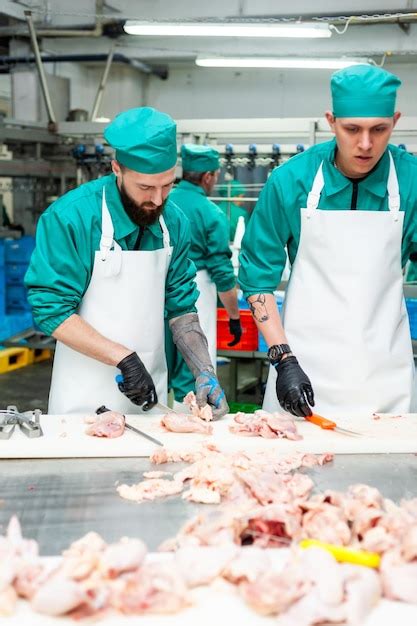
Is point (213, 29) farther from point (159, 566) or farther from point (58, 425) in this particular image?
point (159, 566)

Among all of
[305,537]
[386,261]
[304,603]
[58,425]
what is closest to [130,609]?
[304,603]

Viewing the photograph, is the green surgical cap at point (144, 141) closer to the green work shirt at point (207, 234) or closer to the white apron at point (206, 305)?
the green work shirt at point (207, 234)

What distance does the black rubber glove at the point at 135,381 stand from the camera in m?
2.59

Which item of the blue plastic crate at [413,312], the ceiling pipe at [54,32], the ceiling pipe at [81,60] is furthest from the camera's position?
the ceiling pipe at [81,60]

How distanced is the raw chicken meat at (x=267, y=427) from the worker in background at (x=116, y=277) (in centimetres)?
19

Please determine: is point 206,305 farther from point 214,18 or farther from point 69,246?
point 214,18

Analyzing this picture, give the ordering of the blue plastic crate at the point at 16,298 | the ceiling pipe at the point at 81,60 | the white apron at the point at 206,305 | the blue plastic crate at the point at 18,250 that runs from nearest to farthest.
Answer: the white apron at the point at 206,305 → the blue plastic crate at the point at 18,250 → the blue plastic crate at the point at 16,298 → the ceiling pipe at the point at 81,60

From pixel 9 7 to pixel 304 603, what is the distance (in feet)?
30.5

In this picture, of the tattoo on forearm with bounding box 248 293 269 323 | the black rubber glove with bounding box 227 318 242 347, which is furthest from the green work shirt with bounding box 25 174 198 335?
the black rubber glove with bounding box 227 318 242 347

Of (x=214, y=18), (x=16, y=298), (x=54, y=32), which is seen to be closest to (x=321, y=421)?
(x=214, y=18)

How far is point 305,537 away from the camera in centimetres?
176

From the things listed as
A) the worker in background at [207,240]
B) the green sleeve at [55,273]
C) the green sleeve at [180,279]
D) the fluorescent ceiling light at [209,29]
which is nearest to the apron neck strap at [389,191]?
the green sleeve at [180,279]

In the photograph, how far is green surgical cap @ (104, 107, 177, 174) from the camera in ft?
8.59

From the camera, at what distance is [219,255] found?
558 centimetres
